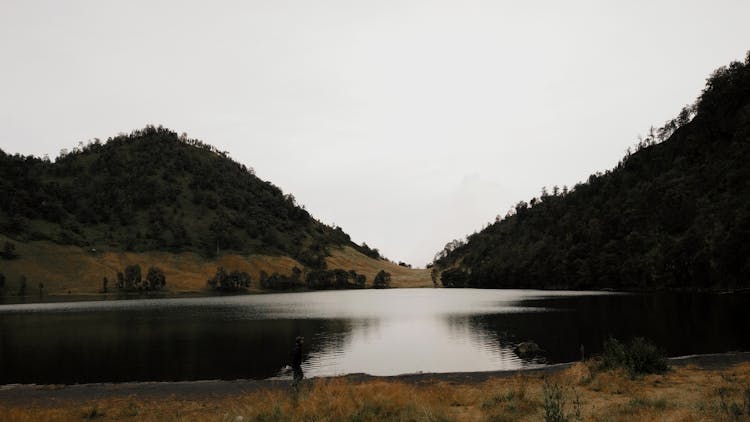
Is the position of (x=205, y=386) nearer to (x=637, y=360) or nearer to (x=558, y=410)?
(x=558, y=410)

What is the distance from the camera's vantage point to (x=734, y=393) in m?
22.1

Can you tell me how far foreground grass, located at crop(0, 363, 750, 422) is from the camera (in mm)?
18609

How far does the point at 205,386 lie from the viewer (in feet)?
121

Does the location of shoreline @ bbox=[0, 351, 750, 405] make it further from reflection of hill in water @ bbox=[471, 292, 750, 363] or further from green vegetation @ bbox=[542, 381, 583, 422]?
green vegetation @ bbox=[542, 381, 583, 422]

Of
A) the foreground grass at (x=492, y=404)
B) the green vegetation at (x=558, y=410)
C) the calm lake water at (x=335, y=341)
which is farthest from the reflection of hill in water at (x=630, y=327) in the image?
the green vegetation at (x=558, y=410)

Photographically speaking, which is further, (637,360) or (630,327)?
(630,327)

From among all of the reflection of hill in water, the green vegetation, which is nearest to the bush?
the green vegetation

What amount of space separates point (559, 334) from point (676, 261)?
11049 centimetres

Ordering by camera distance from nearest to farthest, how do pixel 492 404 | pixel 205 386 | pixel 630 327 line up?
1. pixel 492 404
2. pixel 205 386
3. pixel 630 327

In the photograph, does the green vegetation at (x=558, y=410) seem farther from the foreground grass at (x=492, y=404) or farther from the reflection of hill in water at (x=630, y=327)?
the reflection of hill in water at (x=630, y=327)

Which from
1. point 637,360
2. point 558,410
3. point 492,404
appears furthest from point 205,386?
point 637,360

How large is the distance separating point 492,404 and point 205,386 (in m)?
23.3

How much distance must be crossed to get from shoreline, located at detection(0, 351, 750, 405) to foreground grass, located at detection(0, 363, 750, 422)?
2.70 meters

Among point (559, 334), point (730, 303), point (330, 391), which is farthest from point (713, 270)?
point (330, 391)
